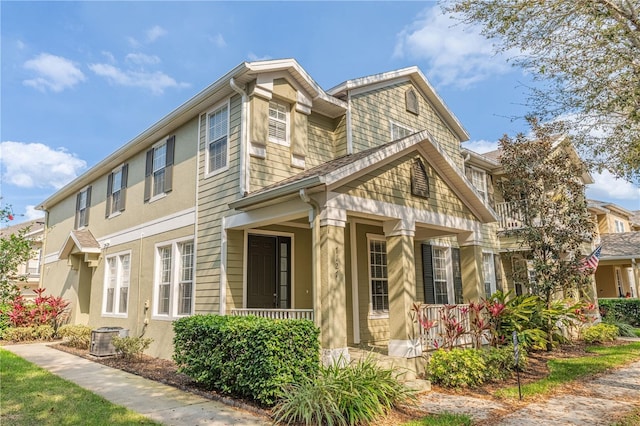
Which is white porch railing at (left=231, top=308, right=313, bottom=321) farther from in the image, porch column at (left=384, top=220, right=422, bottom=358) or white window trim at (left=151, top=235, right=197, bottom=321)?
white window trim at (left=151, top=235, right=197, bottom=321)

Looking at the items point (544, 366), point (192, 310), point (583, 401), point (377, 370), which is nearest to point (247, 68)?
point (192, 310)

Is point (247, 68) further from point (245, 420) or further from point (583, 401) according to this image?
point (583, 401)

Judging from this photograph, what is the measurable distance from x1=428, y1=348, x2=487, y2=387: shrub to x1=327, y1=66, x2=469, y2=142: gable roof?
691 centimetres

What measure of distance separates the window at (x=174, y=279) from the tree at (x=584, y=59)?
827cm

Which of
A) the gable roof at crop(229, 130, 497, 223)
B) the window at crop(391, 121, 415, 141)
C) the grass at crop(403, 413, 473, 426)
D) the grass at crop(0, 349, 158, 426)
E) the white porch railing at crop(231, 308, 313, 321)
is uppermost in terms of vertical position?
the window at crop(391, 121, 415, 141)

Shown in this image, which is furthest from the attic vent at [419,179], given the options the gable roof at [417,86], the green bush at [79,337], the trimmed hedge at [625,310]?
the trimmed hedge at [625,310]

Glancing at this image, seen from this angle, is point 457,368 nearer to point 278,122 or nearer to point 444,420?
point 444,420

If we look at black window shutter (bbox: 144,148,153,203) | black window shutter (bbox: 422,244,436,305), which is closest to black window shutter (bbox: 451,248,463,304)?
black window shutter (bbox: 422,244,436,305)

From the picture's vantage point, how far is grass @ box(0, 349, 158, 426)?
18.2 ft

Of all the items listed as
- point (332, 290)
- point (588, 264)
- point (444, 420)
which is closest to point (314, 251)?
point (332, 290)

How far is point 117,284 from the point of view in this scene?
44.5ft

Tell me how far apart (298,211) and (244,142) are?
2.46m

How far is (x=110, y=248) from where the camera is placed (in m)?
14.4

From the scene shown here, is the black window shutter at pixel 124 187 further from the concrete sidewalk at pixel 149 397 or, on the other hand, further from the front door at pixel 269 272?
the front door at pixel 269 272
